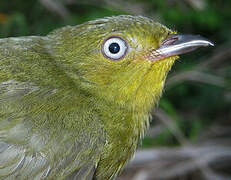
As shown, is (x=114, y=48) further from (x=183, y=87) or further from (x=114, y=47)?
(x=183, y=87)

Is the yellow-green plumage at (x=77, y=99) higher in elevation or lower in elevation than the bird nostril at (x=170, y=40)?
lower

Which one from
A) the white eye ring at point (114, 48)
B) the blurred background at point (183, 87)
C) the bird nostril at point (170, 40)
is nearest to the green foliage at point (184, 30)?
the blurred background at point (183, 87)

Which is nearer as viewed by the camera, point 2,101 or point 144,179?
point 2,101

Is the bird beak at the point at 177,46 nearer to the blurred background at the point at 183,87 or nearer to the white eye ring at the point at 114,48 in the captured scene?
the white eye ring at the point at 114,48

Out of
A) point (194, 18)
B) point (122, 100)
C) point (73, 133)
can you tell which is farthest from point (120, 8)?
Result: point (73, 133)

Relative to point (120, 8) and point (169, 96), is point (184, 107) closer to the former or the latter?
point (169, 96)

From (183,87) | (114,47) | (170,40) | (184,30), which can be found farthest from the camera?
(184,30)

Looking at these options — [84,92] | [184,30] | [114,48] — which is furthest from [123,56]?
[184,30]
